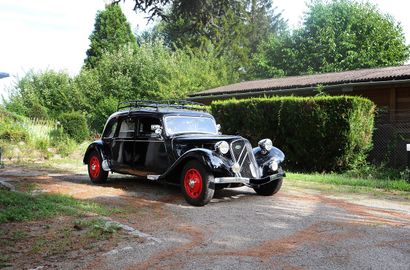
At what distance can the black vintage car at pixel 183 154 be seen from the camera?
721 cm

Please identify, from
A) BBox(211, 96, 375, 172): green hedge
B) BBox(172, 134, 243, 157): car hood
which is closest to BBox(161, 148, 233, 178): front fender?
BBox(172, 134, 243, 157): car hood

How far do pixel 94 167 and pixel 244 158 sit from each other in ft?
13.1

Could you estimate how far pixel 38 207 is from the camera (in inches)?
245

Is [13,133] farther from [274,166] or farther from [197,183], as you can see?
[274,166]

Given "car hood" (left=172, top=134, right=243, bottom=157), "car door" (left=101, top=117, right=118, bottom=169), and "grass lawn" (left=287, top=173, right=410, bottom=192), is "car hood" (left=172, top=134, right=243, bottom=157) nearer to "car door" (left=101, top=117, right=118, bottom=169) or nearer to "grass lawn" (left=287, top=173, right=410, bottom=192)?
"car door" (left=101, top=117, right=118, bottom=169)

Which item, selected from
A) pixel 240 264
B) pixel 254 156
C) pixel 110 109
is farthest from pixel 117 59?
pixel 240 264

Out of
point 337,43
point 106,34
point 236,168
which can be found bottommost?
point 236,168

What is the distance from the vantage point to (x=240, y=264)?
4117 millimetres

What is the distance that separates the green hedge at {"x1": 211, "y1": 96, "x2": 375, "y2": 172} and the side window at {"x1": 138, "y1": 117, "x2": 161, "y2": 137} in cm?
552

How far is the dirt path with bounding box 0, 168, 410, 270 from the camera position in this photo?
421 cm

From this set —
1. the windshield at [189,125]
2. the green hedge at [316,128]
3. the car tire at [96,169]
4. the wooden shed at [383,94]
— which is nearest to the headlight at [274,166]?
the windshield at [189,125]

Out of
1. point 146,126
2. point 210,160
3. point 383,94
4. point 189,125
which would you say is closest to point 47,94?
point 383,94

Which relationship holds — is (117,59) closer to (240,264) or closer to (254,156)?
(254,156)

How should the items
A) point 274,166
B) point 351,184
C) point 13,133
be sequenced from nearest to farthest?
point 274,166 < point 351,184 < point 13,133
